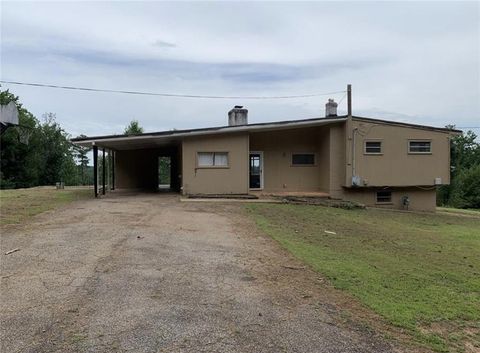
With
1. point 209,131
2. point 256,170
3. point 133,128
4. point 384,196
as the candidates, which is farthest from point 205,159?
point 133,128

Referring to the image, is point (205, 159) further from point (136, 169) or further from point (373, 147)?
point (136, 169)

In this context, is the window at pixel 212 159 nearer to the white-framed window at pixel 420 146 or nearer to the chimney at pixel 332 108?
the chimney at pixel 332 108

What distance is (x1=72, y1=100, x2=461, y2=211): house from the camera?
19.1m

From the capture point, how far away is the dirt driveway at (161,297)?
400 cm

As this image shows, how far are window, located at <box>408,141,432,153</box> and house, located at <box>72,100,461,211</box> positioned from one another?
0.04 m

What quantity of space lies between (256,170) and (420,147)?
7.43m

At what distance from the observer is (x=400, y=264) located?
7895 mm

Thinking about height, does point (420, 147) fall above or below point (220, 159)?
above

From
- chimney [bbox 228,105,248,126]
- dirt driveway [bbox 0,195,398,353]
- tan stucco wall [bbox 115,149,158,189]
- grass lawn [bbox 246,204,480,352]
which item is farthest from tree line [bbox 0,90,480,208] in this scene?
dirt driveway [bbox 0,195,398,353]

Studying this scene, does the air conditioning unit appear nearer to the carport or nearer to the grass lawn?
the grass lawn

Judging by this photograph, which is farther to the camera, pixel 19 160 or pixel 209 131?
pixel 19 160

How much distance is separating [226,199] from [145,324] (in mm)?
13759

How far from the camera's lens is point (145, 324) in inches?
170

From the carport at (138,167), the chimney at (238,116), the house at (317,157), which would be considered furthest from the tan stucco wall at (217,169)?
the carport at (138,167)
